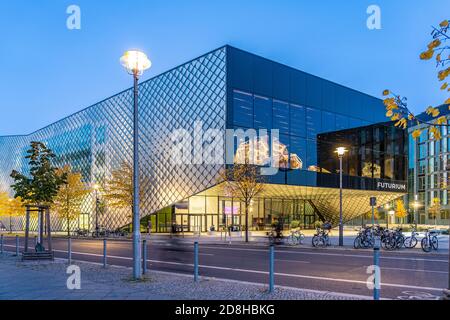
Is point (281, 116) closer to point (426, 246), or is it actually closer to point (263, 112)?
point (263, 112)

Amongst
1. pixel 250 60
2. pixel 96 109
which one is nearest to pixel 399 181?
pixel 250 60

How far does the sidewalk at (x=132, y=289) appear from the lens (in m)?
8.57

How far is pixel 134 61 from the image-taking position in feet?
38.0

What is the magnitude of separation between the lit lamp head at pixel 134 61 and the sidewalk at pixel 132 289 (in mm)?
5613

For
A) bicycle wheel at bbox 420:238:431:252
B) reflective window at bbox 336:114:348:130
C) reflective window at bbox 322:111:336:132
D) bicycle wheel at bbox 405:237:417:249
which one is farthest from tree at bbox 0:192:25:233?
bicycle wheel at bbox 420:238:431:252

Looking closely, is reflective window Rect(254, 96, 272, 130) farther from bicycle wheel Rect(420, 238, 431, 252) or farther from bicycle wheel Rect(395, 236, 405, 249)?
bicycle wheel Rect(420, 238, 431, 252)

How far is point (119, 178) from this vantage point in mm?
46312

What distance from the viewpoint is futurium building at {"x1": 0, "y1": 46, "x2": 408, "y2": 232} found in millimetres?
42625

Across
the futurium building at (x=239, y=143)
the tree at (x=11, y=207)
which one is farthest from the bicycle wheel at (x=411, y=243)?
the tree at (x=11, y=207)

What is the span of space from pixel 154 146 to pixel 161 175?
3738mm

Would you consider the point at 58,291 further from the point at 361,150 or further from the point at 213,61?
Answer: the point at 361,150

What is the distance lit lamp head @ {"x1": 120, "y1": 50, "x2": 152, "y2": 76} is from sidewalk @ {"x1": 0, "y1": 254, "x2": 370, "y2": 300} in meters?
5.61

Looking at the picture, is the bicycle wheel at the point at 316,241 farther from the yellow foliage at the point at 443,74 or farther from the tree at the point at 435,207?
the tree at the point at 435,207
